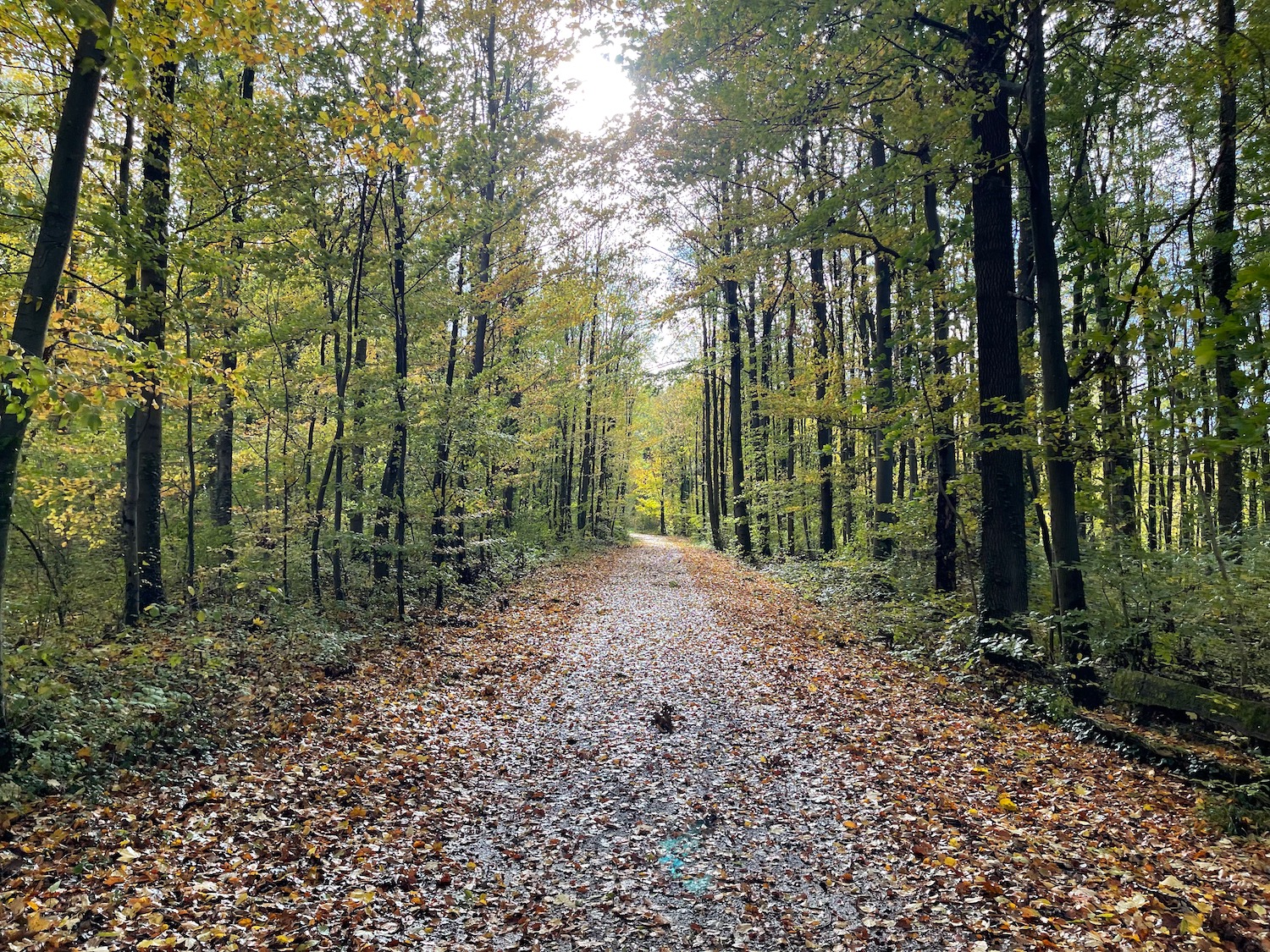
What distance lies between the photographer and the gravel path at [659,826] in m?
3.87

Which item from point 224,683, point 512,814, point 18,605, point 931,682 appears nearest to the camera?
point 512,814

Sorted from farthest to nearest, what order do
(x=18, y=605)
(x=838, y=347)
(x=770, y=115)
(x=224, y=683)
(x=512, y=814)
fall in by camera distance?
(x=838, y=347)
(x=770, y=115)
(x=18, y=605)
(x=224, y=683)
(x=512, y=814)

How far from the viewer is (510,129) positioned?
13094 millimetres

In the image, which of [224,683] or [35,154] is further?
[35,154]

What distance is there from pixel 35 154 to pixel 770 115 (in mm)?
9998

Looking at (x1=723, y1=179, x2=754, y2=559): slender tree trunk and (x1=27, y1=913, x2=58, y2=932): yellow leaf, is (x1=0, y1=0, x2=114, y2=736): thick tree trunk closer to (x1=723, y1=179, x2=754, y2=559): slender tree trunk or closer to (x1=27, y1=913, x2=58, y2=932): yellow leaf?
(x1=27, y1=913, x2=58, y2=932): yellow leaf

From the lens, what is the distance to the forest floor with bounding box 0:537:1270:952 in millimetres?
3713

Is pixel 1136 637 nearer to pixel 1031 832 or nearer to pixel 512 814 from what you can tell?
pixel 1031 832

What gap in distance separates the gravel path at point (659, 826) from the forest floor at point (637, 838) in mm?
24

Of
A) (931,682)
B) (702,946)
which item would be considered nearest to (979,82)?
(931,682)

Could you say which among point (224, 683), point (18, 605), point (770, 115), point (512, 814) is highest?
point (770, 115)

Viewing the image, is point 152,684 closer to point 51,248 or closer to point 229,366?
point 51,248

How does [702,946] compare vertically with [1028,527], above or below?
below

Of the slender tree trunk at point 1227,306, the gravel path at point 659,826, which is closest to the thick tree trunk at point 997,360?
the slender tree trunk at point 1227,306
